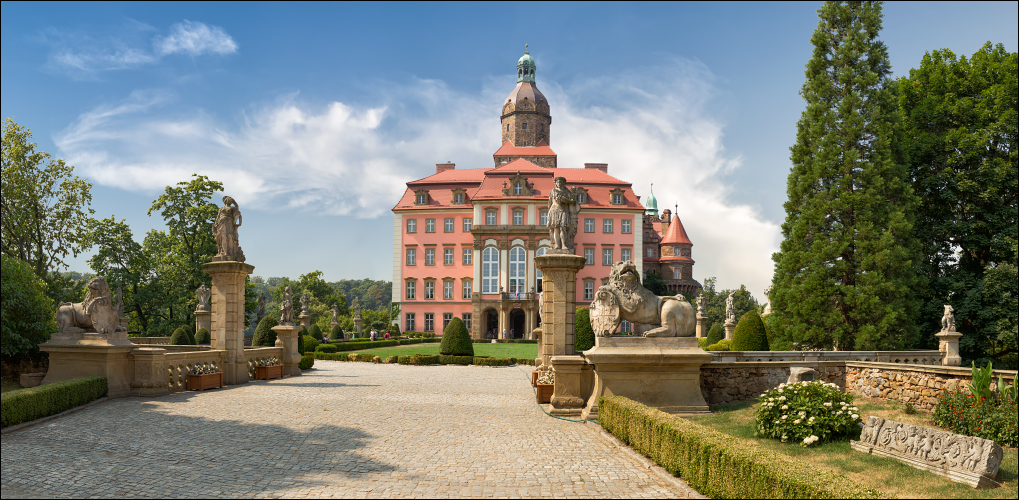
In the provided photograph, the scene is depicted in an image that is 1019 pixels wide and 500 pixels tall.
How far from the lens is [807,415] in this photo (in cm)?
790

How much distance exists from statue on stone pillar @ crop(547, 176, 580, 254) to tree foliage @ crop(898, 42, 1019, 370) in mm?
15316

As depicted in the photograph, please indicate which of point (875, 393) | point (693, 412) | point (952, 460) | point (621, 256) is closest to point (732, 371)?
point (693, 412)

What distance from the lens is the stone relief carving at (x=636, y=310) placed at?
10.0 m

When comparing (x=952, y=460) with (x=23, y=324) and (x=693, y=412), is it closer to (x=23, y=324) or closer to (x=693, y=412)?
(x=693, y=412)

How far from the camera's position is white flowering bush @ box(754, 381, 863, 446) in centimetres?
779

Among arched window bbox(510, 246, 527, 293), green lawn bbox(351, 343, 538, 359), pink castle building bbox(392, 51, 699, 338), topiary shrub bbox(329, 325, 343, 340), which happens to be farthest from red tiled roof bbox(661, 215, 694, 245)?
topiary shrub bbox(329, 325, 343, 340)

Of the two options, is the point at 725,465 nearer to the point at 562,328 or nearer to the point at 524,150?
the point at 562,328

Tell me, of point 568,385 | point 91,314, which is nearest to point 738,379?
point 568,385

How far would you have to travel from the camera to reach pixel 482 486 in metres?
6.06

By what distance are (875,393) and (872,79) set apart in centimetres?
1438

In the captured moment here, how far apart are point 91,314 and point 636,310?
11.2 metres

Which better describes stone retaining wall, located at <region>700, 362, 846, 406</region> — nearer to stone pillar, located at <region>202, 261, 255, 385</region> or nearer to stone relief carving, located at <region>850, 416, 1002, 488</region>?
stone relief carving, located at <region>850, 416, 1002, 488</region>

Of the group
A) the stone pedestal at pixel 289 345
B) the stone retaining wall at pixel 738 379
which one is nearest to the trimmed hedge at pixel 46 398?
the stone pedestal at pixel 289 345

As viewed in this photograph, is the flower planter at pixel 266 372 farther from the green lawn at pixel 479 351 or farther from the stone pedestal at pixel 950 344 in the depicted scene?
the stone pedestal at pixel 950 344
